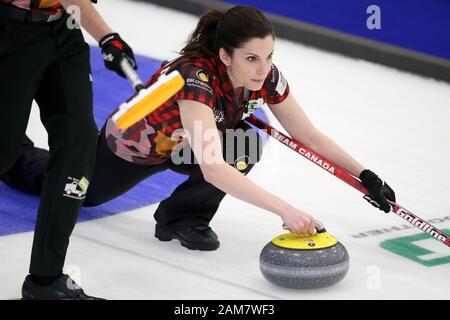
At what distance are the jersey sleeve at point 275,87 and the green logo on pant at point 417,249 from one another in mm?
756

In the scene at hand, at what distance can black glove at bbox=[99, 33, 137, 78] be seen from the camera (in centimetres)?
311

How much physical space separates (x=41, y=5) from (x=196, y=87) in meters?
0.67

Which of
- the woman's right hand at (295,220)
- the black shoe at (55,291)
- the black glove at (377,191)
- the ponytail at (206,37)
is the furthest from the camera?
the black glove at (377,191)

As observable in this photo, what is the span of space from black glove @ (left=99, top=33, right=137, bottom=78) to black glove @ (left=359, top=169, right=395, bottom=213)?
123cm

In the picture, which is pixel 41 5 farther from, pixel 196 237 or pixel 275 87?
pixel 196 237

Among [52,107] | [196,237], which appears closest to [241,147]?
[196,237]

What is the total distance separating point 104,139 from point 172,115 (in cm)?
41

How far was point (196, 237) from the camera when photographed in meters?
4.11

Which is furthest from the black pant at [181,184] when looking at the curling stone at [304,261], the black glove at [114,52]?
the black glove at [114,52]

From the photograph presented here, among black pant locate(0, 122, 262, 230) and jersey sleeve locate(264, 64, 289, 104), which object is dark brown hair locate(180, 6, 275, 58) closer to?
jersey sleeve locate(264, 64, 289, 104)

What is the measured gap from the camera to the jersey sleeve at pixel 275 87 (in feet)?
13.1

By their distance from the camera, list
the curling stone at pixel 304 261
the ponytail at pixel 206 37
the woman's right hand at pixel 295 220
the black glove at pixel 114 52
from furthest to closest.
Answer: the ponytail at pixel 206 37, the curling stone at pixel 304 261, the woman's right hand at pixel 295 220, the black glove at pixel 114 52

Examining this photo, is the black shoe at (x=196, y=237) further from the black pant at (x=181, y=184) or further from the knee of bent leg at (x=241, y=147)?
the knee of bent leg at (x=241, y=147)

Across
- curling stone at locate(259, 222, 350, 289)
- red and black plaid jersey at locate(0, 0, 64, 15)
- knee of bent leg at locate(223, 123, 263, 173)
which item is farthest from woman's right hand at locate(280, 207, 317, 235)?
red and black plaid jersey at locate(0, 0, 64, 15)
